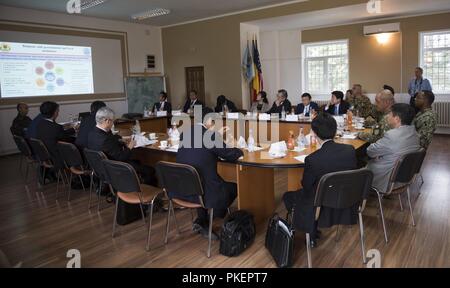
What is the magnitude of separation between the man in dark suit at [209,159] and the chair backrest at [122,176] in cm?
32

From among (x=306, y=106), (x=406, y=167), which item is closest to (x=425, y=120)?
Answer: (x=406, y=167)

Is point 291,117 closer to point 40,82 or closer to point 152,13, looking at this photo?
point 152,13

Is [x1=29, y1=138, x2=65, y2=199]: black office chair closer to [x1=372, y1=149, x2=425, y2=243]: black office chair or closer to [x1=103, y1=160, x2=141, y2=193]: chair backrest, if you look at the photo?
[x1=103, y1=160, x2=141, y2=193]: chair backrest

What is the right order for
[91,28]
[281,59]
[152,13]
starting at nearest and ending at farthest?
[152,13] → [91,28] → [281,59]

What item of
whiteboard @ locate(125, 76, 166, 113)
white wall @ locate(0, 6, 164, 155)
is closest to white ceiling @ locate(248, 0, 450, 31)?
white wall @ locate(0, 6, 164, 155)

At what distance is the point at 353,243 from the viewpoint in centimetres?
307

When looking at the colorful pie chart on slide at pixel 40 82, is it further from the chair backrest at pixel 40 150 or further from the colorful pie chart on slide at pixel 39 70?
the chair backrest at pixel 40 150

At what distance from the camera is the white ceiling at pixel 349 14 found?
23.8 feet

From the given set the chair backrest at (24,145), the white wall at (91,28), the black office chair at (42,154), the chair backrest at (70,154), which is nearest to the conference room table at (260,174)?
the chair backrest at (70,154)

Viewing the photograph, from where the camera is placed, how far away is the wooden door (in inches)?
386

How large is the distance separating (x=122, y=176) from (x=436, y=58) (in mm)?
8320

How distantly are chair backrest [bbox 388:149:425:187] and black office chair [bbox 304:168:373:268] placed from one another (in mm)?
637

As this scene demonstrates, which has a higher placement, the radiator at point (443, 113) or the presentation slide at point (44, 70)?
the presentation slide at point (44, 70)

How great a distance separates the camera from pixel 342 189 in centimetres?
240
